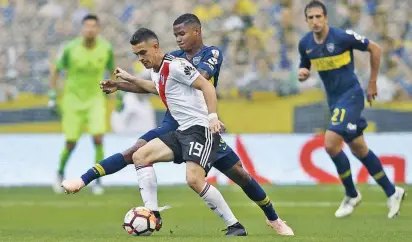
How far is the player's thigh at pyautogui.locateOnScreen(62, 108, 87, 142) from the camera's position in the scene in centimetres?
1575

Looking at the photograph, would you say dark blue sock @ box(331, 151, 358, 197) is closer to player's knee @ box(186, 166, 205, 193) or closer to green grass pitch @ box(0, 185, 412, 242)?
green grass pitch @ box(0, 185, 412, 242)

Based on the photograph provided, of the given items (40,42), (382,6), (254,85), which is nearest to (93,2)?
(40,42)

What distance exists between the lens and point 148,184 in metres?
8.45

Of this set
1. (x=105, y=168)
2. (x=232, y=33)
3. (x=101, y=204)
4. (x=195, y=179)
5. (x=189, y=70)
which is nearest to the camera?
(x=189, y=70)

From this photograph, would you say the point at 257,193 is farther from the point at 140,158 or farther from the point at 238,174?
the point at 140,158

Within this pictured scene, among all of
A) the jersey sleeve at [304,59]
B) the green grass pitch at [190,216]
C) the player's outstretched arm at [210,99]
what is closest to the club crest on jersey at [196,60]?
the player's outstretched arm at [210,99]

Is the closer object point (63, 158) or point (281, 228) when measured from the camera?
point (281, 228)

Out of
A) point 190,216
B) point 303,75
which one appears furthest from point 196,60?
point 190,216

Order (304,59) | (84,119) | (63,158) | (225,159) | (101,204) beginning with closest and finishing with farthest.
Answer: (225,159), (304,59), (101,204), (63,158), (84,119)

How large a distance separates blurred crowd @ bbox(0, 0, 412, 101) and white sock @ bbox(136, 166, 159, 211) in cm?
1019

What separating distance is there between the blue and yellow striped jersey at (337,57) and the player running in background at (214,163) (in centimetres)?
323

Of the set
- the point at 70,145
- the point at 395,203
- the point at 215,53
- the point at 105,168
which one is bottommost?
A: the point at 395,203

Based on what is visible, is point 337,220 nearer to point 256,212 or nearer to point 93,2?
point 256,212

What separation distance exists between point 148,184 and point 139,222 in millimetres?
370
